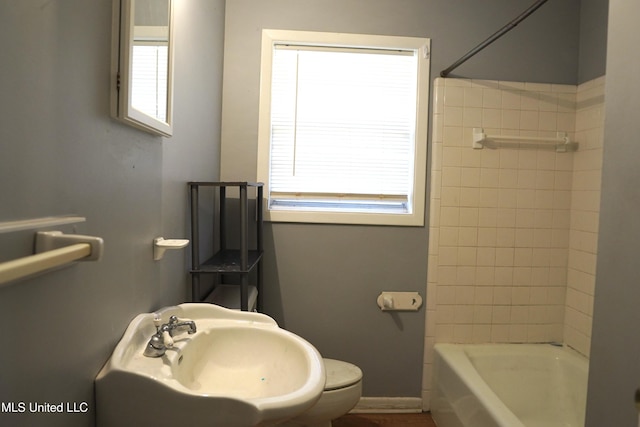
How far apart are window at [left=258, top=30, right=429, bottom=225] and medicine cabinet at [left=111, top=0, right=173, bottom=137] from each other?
3.13 ft

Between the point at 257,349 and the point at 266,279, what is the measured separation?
91 centimetres

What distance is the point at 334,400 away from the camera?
162 cm

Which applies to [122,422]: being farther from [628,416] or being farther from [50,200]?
[628,416]

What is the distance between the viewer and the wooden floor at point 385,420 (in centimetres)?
203

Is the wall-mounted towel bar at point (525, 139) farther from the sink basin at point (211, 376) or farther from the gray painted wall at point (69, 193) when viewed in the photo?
the gray painted wall at point (69, 193)

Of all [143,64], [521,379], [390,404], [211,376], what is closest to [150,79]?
[143,64]

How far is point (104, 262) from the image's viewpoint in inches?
34.1

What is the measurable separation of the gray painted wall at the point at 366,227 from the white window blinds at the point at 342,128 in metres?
0.14

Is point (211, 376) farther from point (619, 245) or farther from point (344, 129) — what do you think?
point (344, 129)

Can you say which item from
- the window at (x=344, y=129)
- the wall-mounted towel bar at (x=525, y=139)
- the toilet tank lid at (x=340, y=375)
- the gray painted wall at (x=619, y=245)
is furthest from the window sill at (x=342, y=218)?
the gray painted wall at (x=619, y=245)

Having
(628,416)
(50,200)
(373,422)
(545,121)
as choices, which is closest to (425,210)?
(545,121)

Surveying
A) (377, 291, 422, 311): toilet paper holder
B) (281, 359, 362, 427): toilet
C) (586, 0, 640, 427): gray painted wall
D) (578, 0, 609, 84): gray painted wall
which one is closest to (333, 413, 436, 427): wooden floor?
(281, 359, 362, 427): toilet

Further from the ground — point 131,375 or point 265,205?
point 265,205

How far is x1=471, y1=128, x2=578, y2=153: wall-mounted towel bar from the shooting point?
2.08 meters
